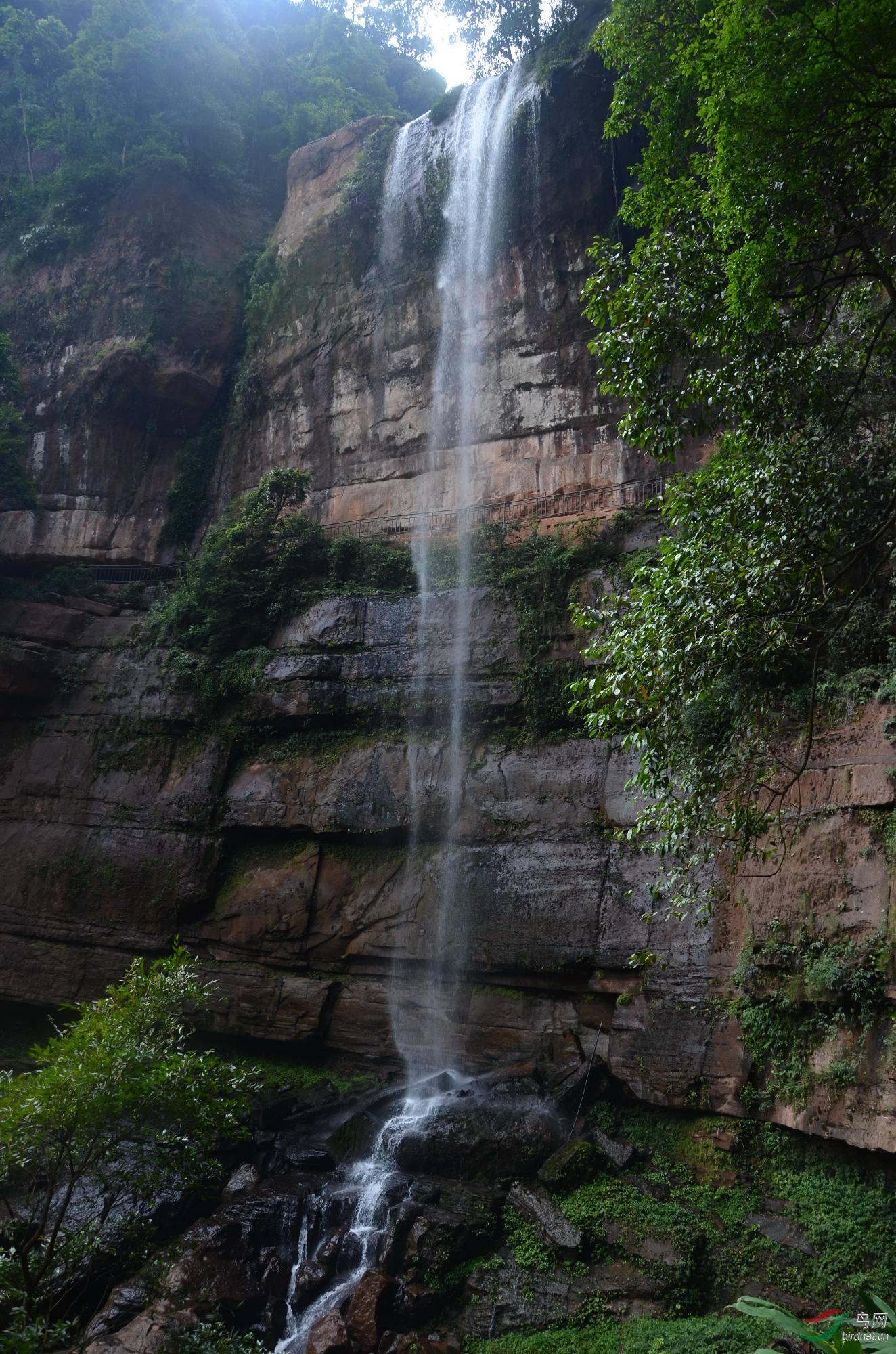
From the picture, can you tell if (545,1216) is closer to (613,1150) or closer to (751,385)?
(613,1150)

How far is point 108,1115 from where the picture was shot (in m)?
6.63

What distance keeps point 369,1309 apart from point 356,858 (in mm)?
6940

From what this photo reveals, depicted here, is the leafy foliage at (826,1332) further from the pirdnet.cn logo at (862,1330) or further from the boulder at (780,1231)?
the boulder at (780,1231)

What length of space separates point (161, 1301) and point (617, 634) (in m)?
7.62

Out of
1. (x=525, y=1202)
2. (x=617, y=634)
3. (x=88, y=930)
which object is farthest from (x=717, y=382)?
(x=88, y=930)

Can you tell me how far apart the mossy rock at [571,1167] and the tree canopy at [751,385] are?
10.6ft

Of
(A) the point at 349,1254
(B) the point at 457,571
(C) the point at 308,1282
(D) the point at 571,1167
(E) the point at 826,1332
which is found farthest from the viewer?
(B) the point at 457,571

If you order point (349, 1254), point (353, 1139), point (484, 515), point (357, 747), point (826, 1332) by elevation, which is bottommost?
point (349, 1254)

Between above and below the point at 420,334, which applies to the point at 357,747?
below

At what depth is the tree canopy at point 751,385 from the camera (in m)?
6.99

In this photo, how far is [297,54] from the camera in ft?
89.6

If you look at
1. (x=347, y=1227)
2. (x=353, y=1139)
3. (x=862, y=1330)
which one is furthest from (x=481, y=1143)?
(x=862, y=1330)

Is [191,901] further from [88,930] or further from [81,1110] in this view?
[81,1110]

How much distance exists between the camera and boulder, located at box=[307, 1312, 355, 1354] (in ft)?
24.7
